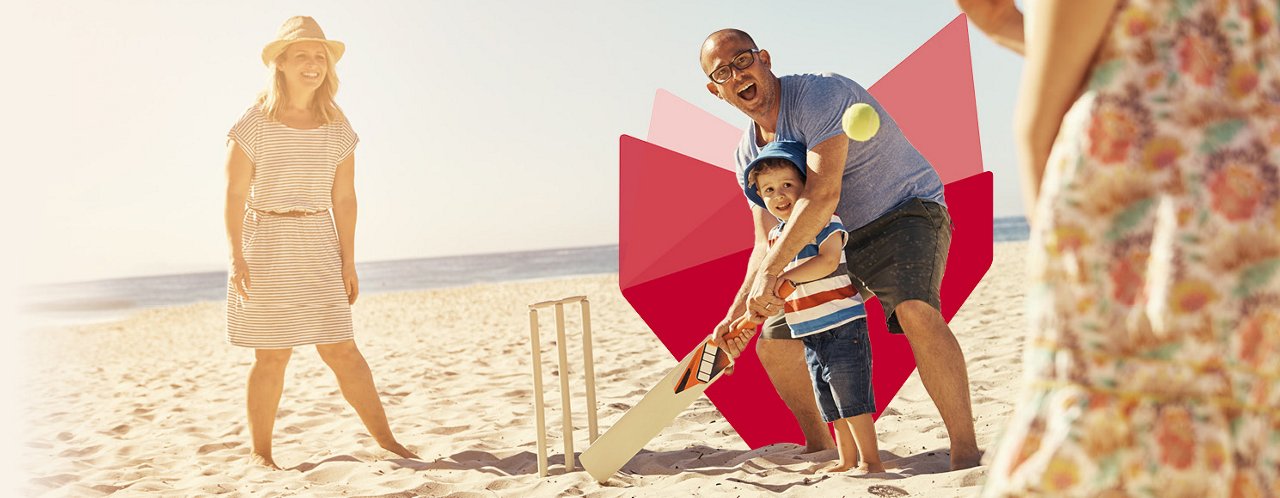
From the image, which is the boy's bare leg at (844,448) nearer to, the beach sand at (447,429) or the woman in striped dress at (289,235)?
the beach sand at (447,429)

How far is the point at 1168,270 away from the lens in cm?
115

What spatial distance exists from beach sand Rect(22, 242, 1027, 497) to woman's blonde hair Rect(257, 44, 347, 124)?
1.43 meters

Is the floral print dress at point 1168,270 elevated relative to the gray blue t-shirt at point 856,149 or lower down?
lower down

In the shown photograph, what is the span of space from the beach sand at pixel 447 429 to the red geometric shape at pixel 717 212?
0.28m

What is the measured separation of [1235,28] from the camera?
121 centimetres

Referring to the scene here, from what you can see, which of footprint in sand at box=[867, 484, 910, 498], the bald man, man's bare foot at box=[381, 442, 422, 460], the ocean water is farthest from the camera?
the ocean water

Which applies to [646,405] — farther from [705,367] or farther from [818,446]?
[818,446]

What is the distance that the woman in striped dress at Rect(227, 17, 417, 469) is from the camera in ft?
13.2

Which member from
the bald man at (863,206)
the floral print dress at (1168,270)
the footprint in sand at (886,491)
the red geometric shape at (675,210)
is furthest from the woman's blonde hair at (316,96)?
the floral print dress at (1168,270)

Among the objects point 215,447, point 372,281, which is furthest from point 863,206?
point 372,281

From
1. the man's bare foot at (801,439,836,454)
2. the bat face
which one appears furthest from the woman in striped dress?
the man's bare foot at (801,439,836,454)

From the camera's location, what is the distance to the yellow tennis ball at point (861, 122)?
2.94 metres

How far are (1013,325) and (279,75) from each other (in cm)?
496

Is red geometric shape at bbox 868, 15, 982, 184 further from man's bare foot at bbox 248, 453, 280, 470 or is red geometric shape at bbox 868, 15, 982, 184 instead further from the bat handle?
man's bare foot at bbox 248, 453, 280, 470
